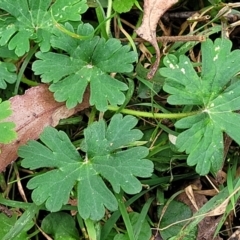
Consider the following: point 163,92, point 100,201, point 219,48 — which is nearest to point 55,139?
point 100,201

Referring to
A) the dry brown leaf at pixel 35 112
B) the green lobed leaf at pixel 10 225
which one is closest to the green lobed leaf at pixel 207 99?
the dry brown leaf at pixel 35 112

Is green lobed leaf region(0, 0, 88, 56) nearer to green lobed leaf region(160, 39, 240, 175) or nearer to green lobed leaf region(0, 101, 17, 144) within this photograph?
green lobed leaf region(0, 101, 17, 144)

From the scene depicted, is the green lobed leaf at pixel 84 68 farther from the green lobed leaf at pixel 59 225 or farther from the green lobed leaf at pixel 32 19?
the green lobed leaf at pixel 59 225

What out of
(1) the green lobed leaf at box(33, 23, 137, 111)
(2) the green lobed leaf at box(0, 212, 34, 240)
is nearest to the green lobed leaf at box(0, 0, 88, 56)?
(1) the green lobed leaf at box(33, 23, 137, 111)

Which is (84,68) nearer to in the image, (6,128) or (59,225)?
(6,128)

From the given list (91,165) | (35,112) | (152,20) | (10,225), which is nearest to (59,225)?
(10,225)

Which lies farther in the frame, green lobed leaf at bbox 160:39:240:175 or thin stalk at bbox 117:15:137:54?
thin stalk at bbox 117:15:137:54

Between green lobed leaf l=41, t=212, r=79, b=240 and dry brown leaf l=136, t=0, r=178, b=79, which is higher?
dry brown leaf l=136, t=0, r=178, b=79
